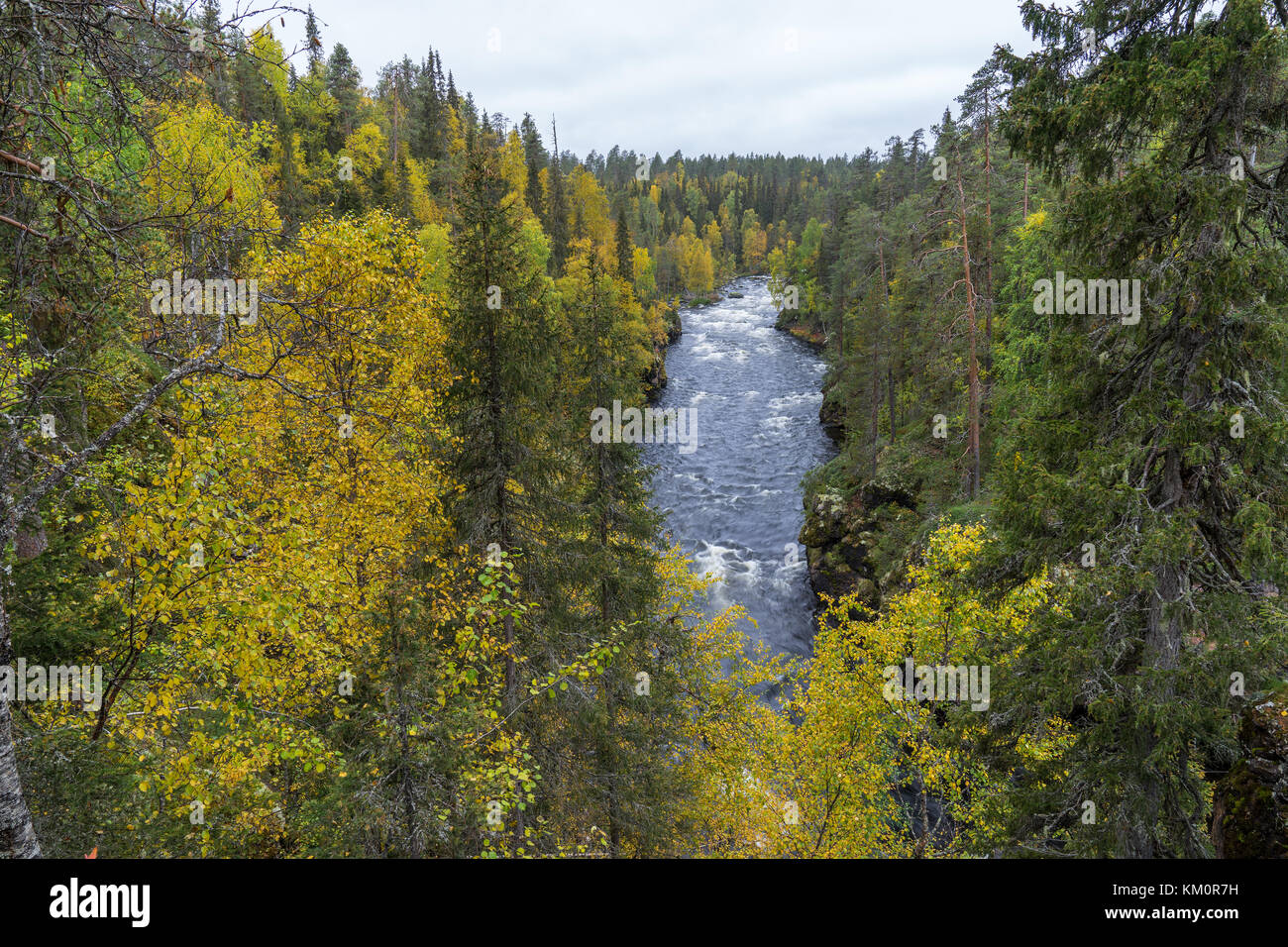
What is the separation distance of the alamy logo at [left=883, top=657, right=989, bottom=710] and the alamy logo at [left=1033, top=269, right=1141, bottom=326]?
6.81 metres

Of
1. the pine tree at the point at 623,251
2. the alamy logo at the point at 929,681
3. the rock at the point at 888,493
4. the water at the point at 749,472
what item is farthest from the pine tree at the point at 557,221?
the alamy logo at the point at 929,681

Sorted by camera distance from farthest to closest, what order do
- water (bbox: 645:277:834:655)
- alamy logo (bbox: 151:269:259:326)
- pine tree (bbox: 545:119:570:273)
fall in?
pine tree (bbox: 545:119:570:273)
water (bbox: 645:277:834:655)
alamy logo (bbox: 151:269:259:326)

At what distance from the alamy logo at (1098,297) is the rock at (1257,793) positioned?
16.5 feet

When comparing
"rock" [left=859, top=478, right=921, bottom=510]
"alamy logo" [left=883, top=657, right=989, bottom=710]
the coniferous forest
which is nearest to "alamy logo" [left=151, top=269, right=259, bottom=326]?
the coniferous forest

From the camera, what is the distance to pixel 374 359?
11.2m

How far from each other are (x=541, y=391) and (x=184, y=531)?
7756mm

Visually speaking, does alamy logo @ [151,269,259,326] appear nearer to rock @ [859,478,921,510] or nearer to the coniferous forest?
the coniferous forest

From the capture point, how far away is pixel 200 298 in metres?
5.96

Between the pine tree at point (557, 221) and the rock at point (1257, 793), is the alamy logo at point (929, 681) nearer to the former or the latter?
the rock at point (1257, 793)
